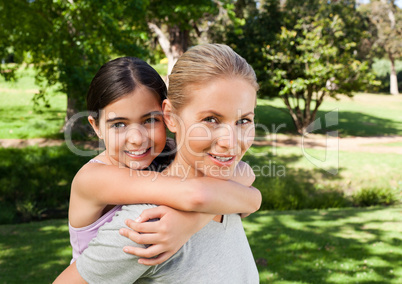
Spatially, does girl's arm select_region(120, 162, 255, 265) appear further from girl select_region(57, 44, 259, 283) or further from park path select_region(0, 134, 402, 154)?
park path select_region(0, 134, 402, 154)

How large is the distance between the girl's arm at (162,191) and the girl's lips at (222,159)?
0.07m

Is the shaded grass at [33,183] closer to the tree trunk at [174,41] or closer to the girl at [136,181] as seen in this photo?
the tree trunk at [174,41]

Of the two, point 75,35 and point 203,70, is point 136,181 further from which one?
point 75,35

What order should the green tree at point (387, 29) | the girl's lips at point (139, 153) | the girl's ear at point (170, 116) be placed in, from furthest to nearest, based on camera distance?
the green tree at point (387, 29) < the girl's lips at point (139, 153) < the girl's ear at point (170, 116)

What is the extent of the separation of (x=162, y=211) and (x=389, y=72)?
45.8 meters

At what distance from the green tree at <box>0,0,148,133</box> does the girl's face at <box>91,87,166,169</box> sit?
6.16 meters

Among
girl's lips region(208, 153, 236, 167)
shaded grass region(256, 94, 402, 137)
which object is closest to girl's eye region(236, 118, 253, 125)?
girl's lips region(208, 153, 236, 167)

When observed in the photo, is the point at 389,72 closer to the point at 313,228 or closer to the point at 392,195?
the point at 392,195

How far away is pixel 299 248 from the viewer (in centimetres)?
586

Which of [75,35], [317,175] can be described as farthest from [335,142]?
[75,35]

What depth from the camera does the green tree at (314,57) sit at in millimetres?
14344

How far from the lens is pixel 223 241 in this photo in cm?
138

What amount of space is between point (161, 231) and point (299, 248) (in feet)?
16.9

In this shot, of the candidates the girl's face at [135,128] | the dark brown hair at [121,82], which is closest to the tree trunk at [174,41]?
the dark brown hair at [121,82]
